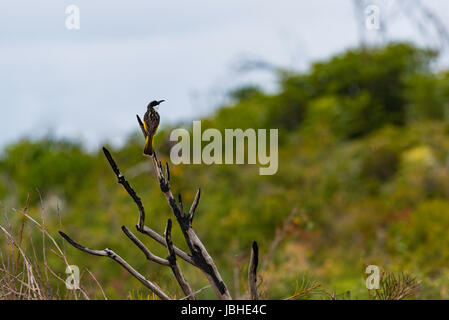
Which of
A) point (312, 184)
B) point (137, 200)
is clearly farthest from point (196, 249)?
point (312, 184)

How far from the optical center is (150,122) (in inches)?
68.4

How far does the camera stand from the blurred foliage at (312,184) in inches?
278

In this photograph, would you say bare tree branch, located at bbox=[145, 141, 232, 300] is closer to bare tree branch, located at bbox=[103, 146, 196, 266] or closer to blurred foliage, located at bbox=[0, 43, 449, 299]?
bare tree branch, located at bbox=[103, 146, 196, 266]

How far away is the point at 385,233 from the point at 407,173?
221 cm

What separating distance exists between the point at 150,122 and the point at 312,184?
839cm

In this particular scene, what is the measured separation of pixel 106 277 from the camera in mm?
7449

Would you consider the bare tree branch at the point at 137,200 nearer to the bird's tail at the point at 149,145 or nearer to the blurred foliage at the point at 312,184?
the bird's tail at the point at 149,145

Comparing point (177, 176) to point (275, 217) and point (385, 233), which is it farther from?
point (385, 233)

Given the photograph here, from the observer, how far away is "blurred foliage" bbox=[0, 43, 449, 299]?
7059 mm

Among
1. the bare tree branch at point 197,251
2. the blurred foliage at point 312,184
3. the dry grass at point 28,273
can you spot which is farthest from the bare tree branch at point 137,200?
the blurred foliage at point 312,184

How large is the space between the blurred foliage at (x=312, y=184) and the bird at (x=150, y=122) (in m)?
2.21
